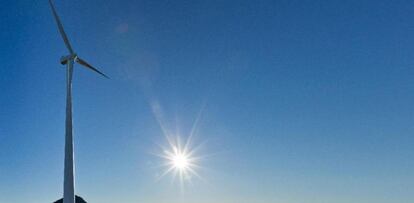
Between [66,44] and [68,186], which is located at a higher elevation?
[66,44]

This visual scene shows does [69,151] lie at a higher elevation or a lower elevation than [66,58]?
lower

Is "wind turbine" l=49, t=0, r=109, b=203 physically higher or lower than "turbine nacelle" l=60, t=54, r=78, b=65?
lower

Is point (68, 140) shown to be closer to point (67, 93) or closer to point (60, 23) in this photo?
point (67, 93)

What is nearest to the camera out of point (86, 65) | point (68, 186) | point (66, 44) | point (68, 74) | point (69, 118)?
point (68, 186)

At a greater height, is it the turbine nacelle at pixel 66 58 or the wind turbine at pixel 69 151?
the turbine nacelle at pixel 66 58

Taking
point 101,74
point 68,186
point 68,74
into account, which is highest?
point 101,74

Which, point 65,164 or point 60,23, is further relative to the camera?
point 60,23

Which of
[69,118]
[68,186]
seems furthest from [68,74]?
[68,186]

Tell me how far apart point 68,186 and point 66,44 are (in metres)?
42.3

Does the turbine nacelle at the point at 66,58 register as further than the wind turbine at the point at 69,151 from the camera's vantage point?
Yes

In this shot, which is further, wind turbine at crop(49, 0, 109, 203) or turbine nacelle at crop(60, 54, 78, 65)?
turbine nacelle at crop(60, 54, 78, 65)

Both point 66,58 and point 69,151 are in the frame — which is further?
point 66,58

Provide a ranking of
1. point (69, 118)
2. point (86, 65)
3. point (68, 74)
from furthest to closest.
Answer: point (86, 65) → point (68, 74) → point (69, 118)

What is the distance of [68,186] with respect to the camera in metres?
73.3
